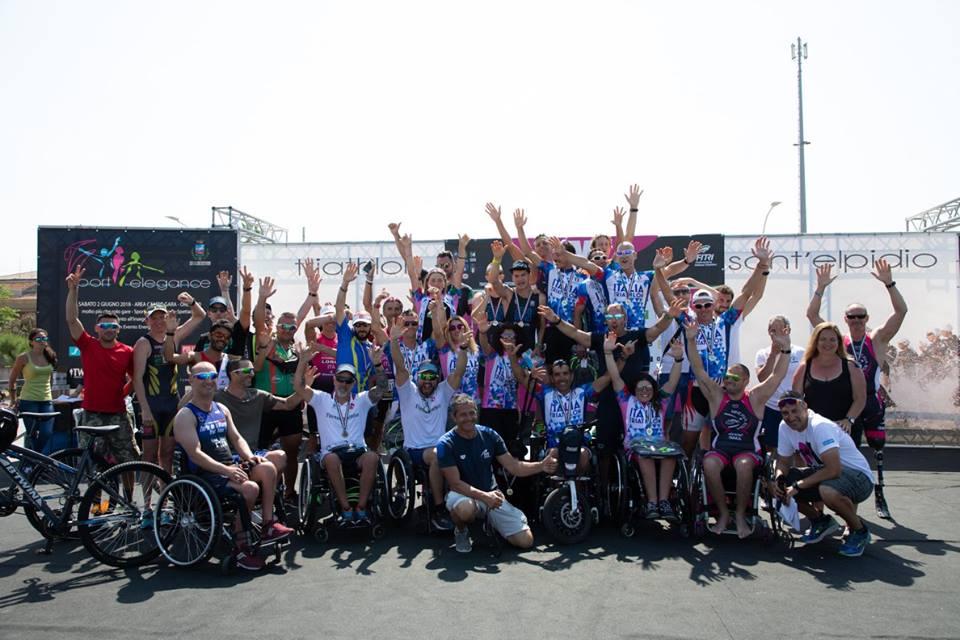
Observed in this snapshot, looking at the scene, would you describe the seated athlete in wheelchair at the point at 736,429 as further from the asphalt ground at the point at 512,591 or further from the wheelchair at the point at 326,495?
the wheelchair at the point at 326,495

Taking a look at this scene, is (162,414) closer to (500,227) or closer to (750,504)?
(500,227)

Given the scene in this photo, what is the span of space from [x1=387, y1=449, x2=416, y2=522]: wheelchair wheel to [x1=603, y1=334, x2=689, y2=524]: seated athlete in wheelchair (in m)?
1.68

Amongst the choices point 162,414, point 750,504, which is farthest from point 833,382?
point 162,414

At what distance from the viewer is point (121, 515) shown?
16.5ft

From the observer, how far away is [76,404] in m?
8.75

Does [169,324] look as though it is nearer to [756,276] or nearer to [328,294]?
[756,276]

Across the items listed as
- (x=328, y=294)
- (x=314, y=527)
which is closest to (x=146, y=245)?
(x=328, y=294)

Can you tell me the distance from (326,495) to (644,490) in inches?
94.2

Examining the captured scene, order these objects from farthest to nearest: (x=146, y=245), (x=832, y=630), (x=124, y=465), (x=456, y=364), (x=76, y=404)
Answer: (x=146, y=245) → (x=76, y=404) → (x=456, y=364) → (x=124, y=465) → (x=832, y=630)

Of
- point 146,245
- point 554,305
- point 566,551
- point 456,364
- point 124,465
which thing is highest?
point 146,245

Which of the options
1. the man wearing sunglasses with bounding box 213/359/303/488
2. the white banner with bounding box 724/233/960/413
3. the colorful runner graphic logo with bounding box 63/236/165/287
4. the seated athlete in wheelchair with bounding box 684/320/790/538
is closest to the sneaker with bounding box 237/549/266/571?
the man wearing sunglasses with bounding box 213/359/303/488

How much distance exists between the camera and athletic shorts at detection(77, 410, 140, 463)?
615 centimetres

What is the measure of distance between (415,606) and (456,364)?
2442mm

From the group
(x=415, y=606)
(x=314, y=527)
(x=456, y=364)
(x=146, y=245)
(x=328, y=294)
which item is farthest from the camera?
(x=328, y=294)
